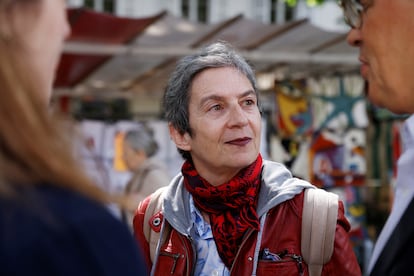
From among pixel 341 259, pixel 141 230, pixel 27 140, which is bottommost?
pixel 141 230

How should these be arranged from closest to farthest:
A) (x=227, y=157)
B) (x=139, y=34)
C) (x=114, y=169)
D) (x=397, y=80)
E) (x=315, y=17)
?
Result: (x=397, y=80), (x=227, y=157), (x=139, y=34), (x=114, y=169), (x=315, y=17)

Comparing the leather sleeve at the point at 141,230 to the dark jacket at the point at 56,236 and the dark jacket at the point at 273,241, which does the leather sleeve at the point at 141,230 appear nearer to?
the dark jacket at the point at 273,241

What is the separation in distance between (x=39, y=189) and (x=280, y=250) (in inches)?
56.5

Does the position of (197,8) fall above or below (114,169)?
below

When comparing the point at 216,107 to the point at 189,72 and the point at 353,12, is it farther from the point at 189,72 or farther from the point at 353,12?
the point at 353,12

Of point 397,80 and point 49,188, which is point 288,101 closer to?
point 397,80

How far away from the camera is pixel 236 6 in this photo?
76.0 feet

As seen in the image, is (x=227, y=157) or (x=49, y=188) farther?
(x=227, y=157)

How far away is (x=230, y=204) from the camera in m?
2.57

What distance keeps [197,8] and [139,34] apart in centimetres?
1720

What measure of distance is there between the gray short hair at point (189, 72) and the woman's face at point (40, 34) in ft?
4.61

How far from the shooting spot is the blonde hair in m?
1.13

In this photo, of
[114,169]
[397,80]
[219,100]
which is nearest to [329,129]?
[114,169]

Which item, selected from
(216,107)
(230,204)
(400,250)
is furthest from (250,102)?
(400,250)
